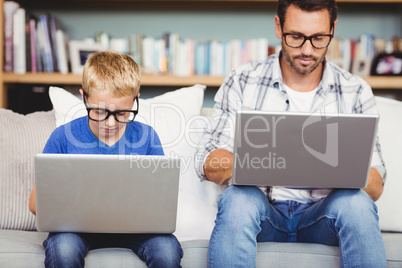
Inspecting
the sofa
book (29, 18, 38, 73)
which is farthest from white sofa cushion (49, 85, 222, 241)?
book (29, 18, 38, 73)

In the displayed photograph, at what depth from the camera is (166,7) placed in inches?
103

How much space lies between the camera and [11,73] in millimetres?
2361

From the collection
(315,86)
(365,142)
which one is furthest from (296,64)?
(365,142)

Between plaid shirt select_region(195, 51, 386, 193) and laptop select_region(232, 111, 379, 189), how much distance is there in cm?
39

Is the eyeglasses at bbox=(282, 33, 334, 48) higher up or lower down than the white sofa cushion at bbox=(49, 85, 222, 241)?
higher up

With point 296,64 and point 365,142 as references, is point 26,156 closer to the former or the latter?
point 296,64

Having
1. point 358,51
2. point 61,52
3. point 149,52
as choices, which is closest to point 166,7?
point 149,52

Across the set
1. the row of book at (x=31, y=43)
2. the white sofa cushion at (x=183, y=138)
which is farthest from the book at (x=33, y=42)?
the white sofa cushion at (x=183, y=138)

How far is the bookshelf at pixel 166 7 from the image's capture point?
2383mm

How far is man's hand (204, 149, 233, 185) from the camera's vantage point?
132 centimetres

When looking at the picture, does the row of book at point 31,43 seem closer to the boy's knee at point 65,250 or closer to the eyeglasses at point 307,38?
the eyeglasses at point 307,38

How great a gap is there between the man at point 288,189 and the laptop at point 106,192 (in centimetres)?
19

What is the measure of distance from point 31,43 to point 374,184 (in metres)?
1.79

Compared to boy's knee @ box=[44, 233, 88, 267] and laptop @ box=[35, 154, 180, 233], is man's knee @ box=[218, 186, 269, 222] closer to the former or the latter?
laptop @ box=[35, 154, 180, 233]
